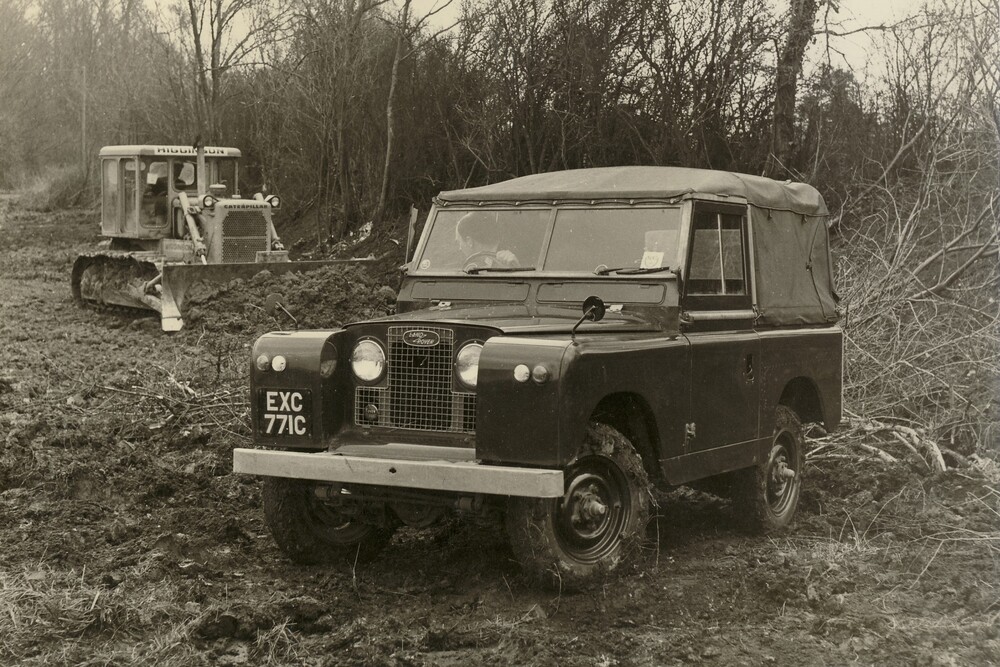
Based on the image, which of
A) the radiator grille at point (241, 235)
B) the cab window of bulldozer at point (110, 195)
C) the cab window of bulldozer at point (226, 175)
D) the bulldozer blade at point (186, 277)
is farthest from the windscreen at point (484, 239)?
the cab window of bulldozer at point (110, 195)

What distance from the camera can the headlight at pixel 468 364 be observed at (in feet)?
19.4

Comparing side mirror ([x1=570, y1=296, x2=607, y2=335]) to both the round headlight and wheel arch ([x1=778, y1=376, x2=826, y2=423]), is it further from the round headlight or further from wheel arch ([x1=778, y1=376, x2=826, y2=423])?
wheel arch ([x1=778, y1=376, x2=826, y2=423])

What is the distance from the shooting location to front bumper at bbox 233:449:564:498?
540 cm

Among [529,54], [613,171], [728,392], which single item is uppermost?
[529,54]

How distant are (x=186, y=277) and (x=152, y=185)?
353 cm

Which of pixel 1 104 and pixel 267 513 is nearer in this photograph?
pixel 267 513

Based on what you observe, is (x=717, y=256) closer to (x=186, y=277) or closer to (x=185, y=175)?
(x=186, y=277)

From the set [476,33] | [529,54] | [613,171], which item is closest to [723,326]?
[613,171]

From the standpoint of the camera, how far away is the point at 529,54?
54.3 ft

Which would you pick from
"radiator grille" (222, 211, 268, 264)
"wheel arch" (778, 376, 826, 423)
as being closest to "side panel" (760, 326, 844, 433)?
"wheel arch" (778, 376, 826, 423)

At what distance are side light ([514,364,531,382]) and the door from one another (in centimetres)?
130

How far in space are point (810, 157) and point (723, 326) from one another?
8664mm

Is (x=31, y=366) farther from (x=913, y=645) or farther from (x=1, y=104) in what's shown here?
(x=1, y=104)

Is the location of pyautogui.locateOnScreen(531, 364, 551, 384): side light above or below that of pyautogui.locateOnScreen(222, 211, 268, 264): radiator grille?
below
